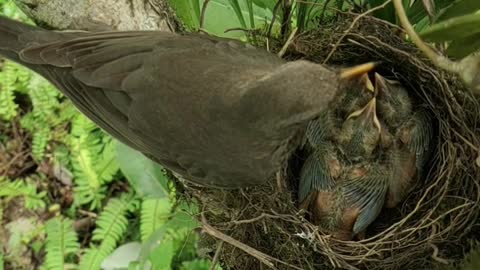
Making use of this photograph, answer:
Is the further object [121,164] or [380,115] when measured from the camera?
[121,164]

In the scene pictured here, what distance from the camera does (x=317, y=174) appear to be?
6.81ft

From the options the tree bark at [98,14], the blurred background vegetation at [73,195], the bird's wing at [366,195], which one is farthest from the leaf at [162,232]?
the tree bark at [98,14]

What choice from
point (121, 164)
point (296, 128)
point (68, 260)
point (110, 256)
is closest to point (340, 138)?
point (296, 128)

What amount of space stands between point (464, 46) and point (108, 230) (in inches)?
65.3

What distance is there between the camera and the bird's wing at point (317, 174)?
6.75 ft

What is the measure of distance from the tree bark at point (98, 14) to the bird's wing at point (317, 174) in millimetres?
575

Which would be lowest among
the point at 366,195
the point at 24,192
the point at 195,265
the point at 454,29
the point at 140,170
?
the point at 195,265

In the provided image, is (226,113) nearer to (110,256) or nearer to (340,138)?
(340,138)

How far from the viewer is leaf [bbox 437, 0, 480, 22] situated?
161 centimetres

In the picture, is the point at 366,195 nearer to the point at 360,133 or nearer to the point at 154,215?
the point at 360,133

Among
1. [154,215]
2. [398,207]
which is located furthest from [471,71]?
[154,215]

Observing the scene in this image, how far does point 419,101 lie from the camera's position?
6.72ft

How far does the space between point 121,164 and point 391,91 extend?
1.01 metres

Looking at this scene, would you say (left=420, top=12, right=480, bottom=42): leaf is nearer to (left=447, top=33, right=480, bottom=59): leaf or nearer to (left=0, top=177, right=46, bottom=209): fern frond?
(left=447, top=33, right=480, bottom=59): leaf
